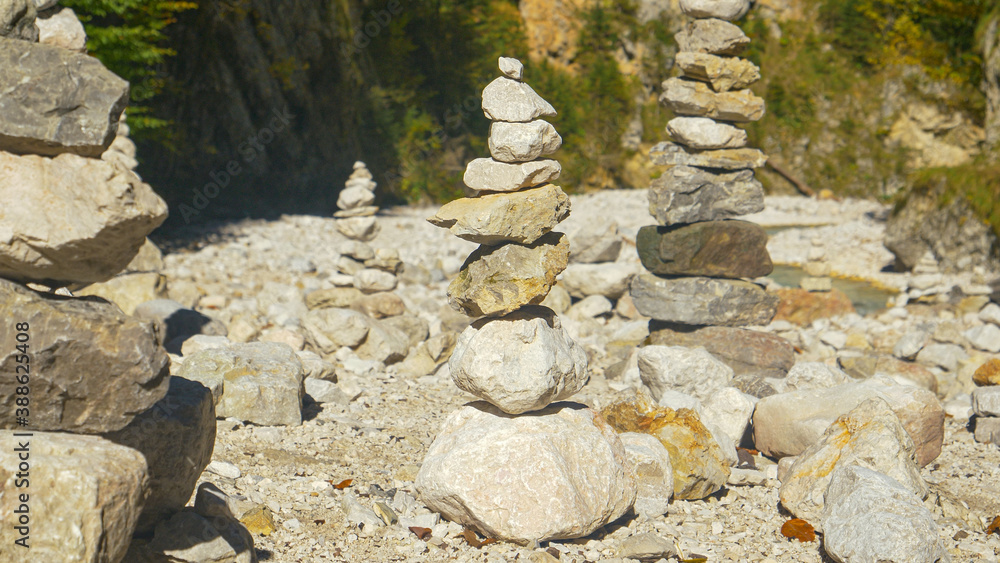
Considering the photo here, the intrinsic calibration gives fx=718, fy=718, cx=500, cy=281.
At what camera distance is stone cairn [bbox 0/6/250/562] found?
288 centimetres

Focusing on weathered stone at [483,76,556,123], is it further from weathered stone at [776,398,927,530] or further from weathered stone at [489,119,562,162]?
weathered stone at [776,398,927,530]

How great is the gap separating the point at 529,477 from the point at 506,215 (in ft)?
5.75

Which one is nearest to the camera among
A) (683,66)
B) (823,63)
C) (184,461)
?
(184,461)

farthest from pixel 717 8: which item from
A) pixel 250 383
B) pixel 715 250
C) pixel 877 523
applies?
pixel 250 383

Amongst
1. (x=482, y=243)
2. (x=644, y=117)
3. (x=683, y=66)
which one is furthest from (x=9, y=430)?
(x=644, y=117)

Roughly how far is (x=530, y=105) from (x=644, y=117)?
847 inches

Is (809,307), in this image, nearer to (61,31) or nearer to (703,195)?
(703,195)

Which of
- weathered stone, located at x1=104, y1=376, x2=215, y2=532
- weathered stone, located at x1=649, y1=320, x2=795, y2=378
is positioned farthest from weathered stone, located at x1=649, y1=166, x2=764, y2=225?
weathered stone, located at x1=104, y1=376, x2=215, y2=532

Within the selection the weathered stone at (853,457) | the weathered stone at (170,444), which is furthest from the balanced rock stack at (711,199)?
the weathered stone at (170,444)

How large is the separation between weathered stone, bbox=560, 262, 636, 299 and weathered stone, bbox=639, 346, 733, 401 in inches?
143

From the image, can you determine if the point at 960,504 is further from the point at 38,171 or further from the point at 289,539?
the point at 38,171

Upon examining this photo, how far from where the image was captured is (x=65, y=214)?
3.07 m

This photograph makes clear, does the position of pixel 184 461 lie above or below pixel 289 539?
above

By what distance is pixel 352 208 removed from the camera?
1027 centimetres
